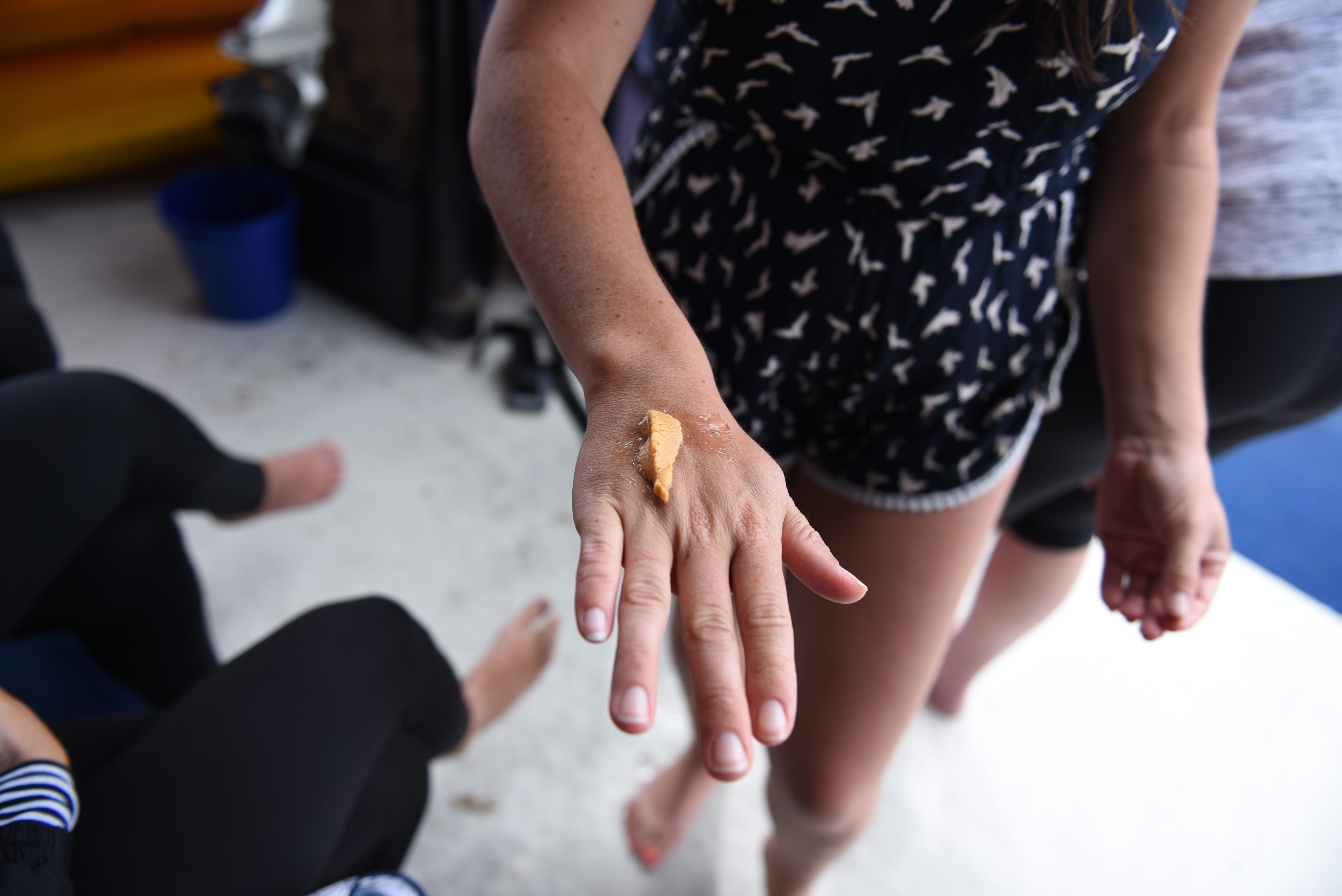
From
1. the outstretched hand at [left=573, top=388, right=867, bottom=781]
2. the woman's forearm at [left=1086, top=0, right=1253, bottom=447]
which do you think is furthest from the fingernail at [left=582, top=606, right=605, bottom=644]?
the woman's forearm at [left=1086, top=0, right=1253, bottom=447]

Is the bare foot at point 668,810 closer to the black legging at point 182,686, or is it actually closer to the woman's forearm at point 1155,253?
the black legging at point 182,686

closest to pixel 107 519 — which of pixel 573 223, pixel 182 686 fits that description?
pixel 182 686

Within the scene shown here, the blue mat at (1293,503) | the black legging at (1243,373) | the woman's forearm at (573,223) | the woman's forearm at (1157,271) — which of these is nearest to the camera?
the woman's forearm at (573,223)

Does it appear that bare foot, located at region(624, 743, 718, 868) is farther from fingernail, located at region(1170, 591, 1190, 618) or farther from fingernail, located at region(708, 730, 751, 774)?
fingernail, located at region(708, 730, 751, 774)

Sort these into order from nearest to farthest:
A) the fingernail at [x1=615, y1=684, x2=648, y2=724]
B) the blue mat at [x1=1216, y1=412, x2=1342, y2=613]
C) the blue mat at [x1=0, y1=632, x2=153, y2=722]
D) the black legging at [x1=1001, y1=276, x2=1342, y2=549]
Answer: the fingernail at [x1=615, y1=684, x2=648, y2=724] < the black legging at [x1=1001, y1=276, x2=1342, y2=549] < the blue mat at [x1=0, y1=632, x2=153, y2=722] < the blue mat at [x1=1216, y1=412, x2=1342, y2=613]

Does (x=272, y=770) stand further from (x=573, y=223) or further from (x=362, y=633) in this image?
(x=573, y=223)

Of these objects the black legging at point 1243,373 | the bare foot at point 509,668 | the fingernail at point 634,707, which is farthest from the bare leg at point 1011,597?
the fingernail at point 634,707

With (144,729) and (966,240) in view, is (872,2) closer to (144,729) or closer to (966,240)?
(966,240)
